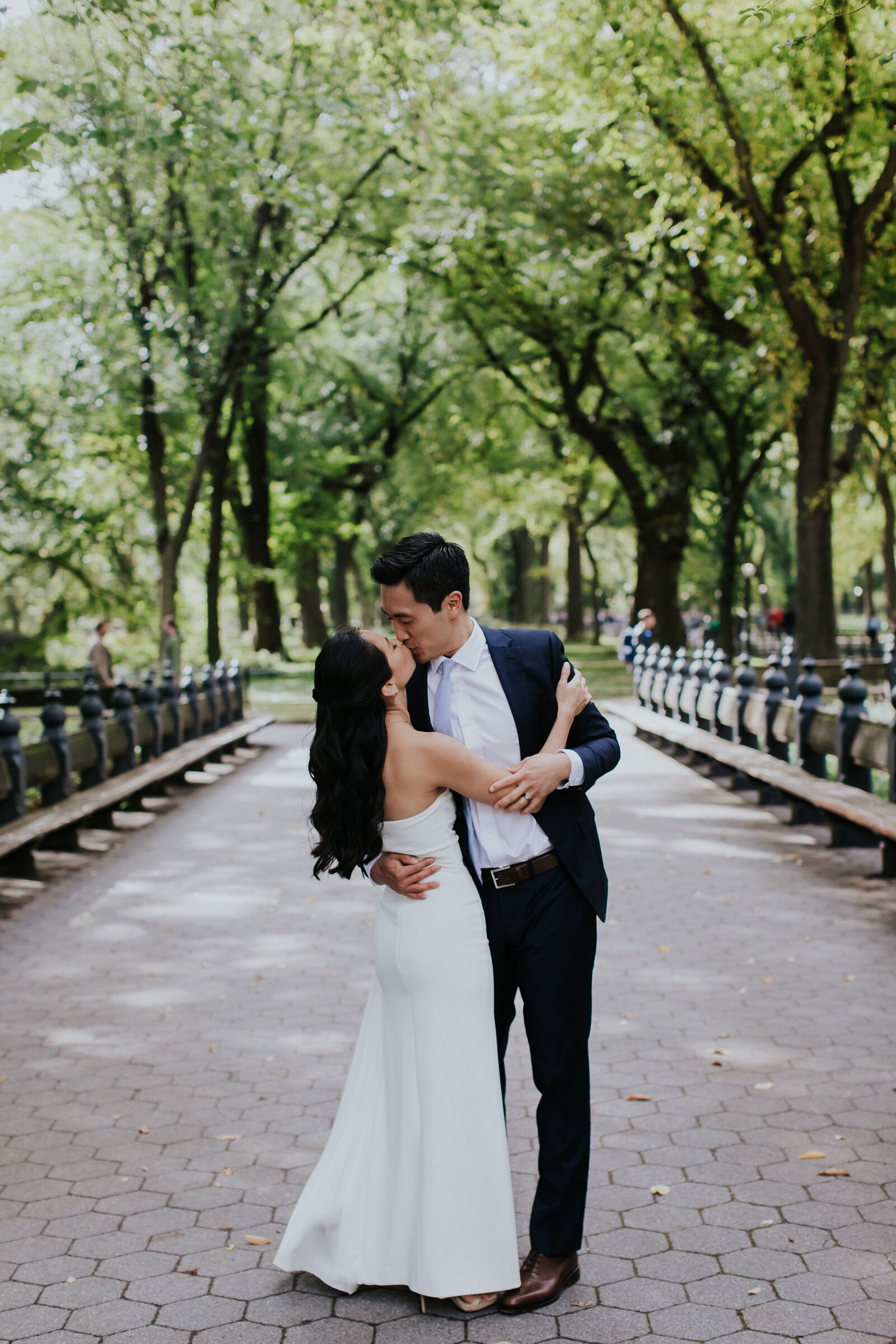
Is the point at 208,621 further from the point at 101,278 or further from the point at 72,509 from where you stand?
the point at 72,509

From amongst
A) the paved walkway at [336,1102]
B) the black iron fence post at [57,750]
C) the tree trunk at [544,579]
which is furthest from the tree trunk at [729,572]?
the tree trunk at [544,579]

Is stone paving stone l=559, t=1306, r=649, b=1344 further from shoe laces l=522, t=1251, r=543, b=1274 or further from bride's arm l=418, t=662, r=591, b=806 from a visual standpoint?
bride's arm l=418, t=662, r=591, b=806

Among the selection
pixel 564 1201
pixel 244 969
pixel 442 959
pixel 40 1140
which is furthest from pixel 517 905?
pixel 244 969

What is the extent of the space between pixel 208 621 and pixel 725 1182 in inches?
817

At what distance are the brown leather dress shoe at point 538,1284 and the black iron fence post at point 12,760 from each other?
6283 mm

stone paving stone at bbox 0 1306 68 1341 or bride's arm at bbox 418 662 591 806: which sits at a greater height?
bride's arm at bbox 418 662 591 806

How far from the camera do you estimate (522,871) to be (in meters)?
3.23

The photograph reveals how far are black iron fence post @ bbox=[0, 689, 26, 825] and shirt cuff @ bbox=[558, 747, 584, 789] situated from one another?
6282 millimetres

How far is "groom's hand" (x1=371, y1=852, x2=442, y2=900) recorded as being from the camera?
3.18 m

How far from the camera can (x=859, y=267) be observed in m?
15.7

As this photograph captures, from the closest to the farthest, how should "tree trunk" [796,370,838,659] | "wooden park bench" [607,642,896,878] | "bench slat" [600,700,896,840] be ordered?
"bench slat" [600,700,896,840] → "wooden park bench" [607,642,896,878] → "tree trunk" [796,370,838,659]

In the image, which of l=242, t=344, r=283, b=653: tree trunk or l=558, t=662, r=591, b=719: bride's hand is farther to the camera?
l=242, t=344, r=283, b=653: tree trunk

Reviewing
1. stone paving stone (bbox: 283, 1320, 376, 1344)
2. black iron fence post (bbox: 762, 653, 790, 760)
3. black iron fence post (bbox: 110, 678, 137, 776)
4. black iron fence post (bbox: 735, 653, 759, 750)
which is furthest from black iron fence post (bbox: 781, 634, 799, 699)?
stone paving stone (bbox: 283, 1320, 376, 1344)

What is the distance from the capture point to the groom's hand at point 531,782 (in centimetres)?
307
